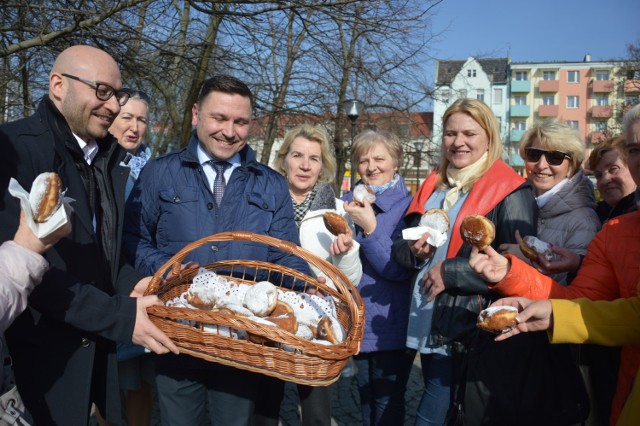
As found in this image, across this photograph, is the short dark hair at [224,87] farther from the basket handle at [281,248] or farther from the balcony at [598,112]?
the balcony at [598,112]

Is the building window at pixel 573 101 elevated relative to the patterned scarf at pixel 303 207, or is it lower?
elevated

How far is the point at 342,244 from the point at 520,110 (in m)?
58.3

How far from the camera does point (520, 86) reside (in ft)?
183

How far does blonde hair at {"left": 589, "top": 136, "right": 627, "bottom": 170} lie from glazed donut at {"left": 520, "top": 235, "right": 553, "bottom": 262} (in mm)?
1629

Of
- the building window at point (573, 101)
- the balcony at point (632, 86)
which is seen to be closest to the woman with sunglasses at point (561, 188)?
the balcony at point (632, 86)

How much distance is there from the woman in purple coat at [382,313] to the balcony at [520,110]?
189ft

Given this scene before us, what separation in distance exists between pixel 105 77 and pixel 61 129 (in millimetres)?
310

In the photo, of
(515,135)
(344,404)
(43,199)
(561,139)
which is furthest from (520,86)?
(43,199)

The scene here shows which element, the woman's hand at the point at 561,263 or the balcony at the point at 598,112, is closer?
the woman's hand at the point at 561,263

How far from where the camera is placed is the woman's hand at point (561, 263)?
246cm

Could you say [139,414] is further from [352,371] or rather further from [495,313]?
[495,313]

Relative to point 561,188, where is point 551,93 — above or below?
above

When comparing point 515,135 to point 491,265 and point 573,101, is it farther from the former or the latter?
point 491,265

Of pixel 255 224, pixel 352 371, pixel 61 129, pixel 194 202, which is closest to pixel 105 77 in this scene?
pixel 61 129
